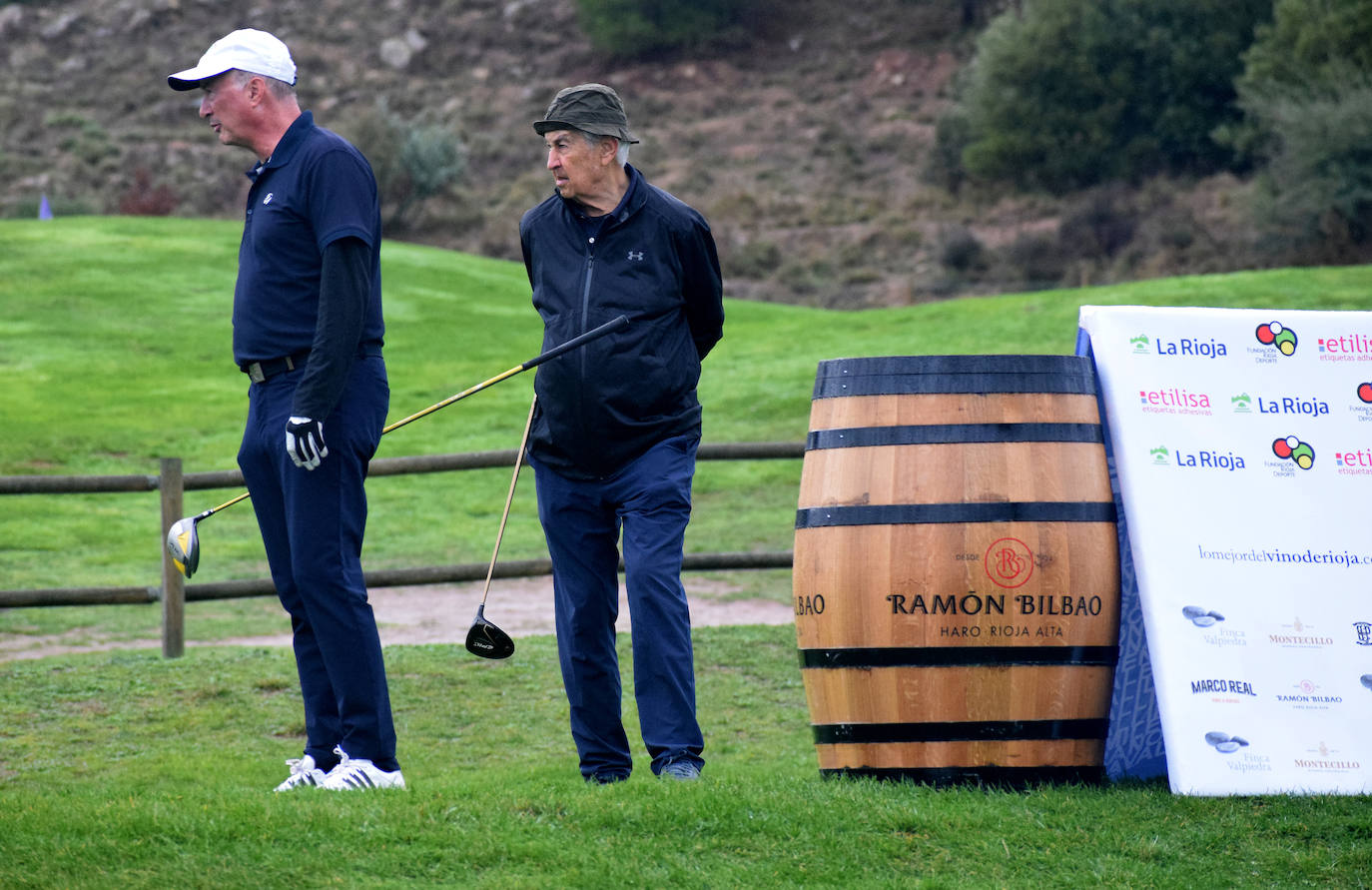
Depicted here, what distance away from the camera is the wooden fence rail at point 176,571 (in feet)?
27.6

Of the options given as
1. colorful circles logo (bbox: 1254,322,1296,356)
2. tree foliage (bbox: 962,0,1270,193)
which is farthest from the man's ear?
tree foliage (bbox: 962,0,1270,193)

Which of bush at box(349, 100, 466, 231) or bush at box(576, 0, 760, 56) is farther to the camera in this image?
bush at box(576, 0, 760, 56)

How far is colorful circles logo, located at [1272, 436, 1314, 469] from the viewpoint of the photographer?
438cm

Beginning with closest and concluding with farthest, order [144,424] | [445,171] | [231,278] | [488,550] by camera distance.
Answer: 1. [488,550]
2. [144,424]
3. [231,278]
4. [445,171]

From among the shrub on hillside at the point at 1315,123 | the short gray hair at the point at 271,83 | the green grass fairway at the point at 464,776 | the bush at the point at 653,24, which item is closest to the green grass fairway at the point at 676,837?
the green grass fairway at the point at 464,776

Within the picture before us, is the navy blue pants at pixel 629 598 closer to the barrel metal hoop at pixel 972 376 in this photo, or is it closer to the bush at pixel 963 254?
the barrel metal hoop at pixel 972 376

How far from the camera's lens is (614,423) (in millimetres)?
4688

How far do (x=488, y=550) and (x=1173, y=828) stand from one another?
10.9m

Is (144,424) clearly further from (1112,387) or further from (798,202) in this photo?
(798,202)

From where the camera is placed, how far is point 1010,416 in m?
4.36

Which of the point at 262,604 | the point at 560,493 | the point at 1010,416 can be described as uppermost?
the point at 1010,416

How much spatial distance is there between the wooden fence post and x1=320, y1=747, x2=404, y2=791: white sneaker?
406 cm

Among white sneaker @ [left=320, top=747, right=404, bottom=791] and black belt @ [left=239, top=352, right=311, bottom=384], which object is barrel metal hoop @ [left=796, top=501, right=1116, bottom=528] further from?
black belt @ [left=239, top=352, right=311, bottom=384]

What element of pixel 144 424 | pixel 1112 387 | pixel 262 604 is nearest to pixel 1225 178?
pixel 144 424
